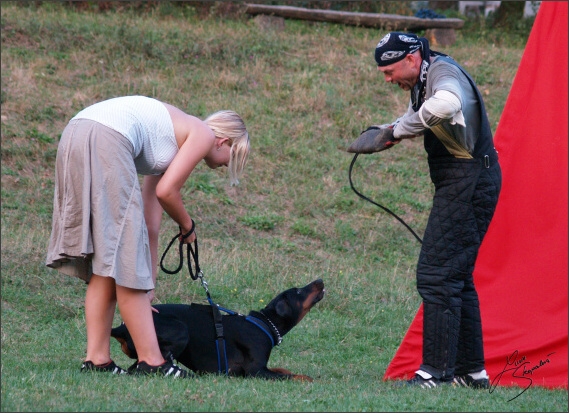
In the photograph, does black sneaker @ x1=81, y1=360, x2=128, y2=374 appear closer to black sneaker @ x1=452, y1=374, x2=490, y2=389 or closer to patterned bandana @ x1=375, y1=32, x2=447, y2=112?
black sneaker @ x1=452, y1=374, x2=490, y2=389

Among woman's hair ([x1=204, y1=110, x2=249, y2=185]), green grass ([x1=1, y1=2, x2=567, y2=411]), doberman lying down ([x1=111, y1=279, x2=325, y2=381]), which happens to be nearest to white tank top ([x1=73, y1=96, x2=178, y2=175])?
woman's hair ([x1=204, y1=110, x2=249, y2=185])

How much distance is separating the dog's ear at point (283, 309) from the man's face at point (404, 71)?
5.09 feet

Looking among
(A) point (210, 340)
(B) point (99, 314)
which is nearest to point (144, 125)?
(B) point (99, 314)

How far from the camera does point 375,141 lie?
4.04 m

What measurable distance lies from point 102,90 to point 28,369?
6.88 m

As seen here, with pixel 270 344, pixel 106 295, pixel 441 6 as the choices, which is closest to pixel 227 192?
pixel 270 344

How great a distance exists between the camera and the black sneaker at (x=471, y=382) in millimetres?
4145

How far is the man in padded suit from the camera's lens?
154 inches

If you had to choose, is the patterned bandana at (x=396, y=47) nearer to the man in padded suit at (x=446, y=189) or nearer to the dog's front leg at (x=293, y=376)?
the man in padded suit at (x=446, y=189)

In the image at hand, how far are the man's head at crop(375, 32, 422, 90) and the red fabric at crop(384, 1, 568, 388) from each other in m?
1.01

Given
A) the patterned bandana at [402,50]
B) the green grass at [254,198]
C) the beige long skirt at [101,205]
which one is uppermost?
the patterned bandana at [402,50]

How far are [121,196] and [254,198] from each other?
214 inches

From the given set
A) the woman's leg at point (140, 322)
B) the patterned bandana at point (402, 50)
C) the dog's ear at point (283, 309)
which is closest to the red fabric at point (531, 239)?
the dog's ear at point (283, 309)

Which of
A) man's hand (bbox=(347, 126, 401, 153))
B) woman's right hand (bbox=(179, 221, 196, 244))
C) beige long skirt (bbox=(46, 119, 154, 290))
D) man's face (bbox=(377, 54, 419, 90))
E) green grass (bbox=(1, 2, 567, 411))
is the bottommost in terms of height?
green grass (bbox=(1, 2, 567, 411))
